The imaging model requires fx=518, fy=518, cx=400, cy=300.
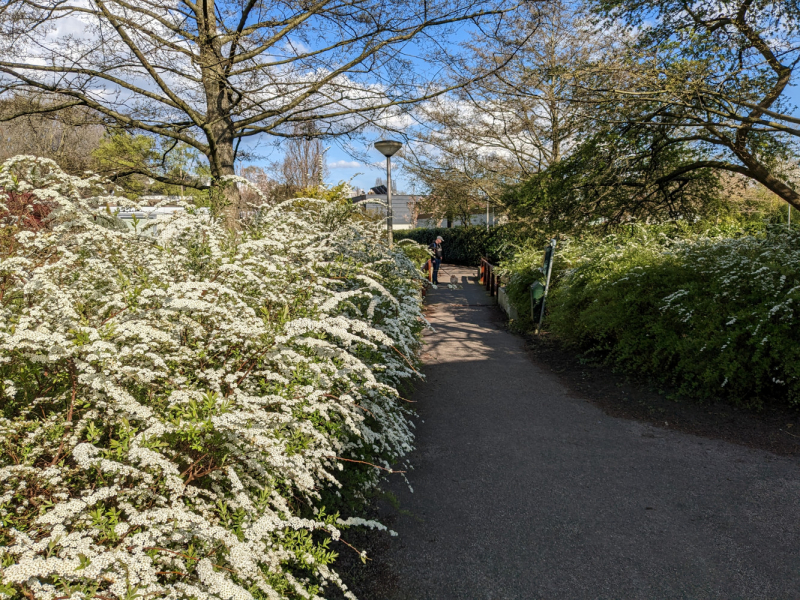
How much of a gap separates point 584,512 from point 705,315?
11.2 feet

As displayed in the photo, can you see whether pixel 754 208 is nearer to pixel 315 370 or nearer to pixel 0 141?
pixel 315 370

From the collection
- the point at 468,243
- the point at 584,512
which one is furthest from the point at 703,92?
the point at 468,243

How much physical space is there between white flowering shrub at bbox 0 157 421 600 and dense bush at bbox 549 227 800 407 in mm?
4135

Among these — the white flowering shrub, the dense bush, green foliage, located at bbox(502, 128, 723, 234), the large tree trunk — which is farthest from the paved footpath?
green foliage, located at bbox(502, 128, 723, 234)

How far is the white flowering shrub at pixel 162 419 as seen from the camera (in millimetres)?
1749

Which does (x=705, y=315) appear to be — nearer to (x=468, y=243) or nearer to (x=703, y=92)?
(x=703, y=92)

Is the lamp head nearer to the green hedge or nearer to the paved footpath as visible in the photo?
the paved footpath

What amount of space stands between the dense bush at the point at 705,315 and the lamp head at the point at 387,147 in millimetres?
5573

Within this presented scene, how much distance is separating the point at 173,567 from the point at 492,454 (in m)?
3.47

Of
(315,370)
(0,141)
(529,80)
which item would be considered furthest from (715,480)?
(0,141)

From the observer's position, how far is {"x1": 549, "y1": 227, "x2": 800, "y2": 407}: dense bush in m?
5.38

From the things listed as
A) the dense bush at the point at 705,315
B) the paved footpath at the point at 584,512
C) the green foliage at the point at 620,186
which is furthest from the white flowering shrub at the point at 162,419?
the green foliage at the point at 620,186

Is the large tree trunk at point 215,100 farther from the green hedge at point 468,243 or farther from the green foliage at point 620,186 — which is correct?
the green hedge at point 468,243

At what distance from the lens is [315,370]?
2734 millimetres
